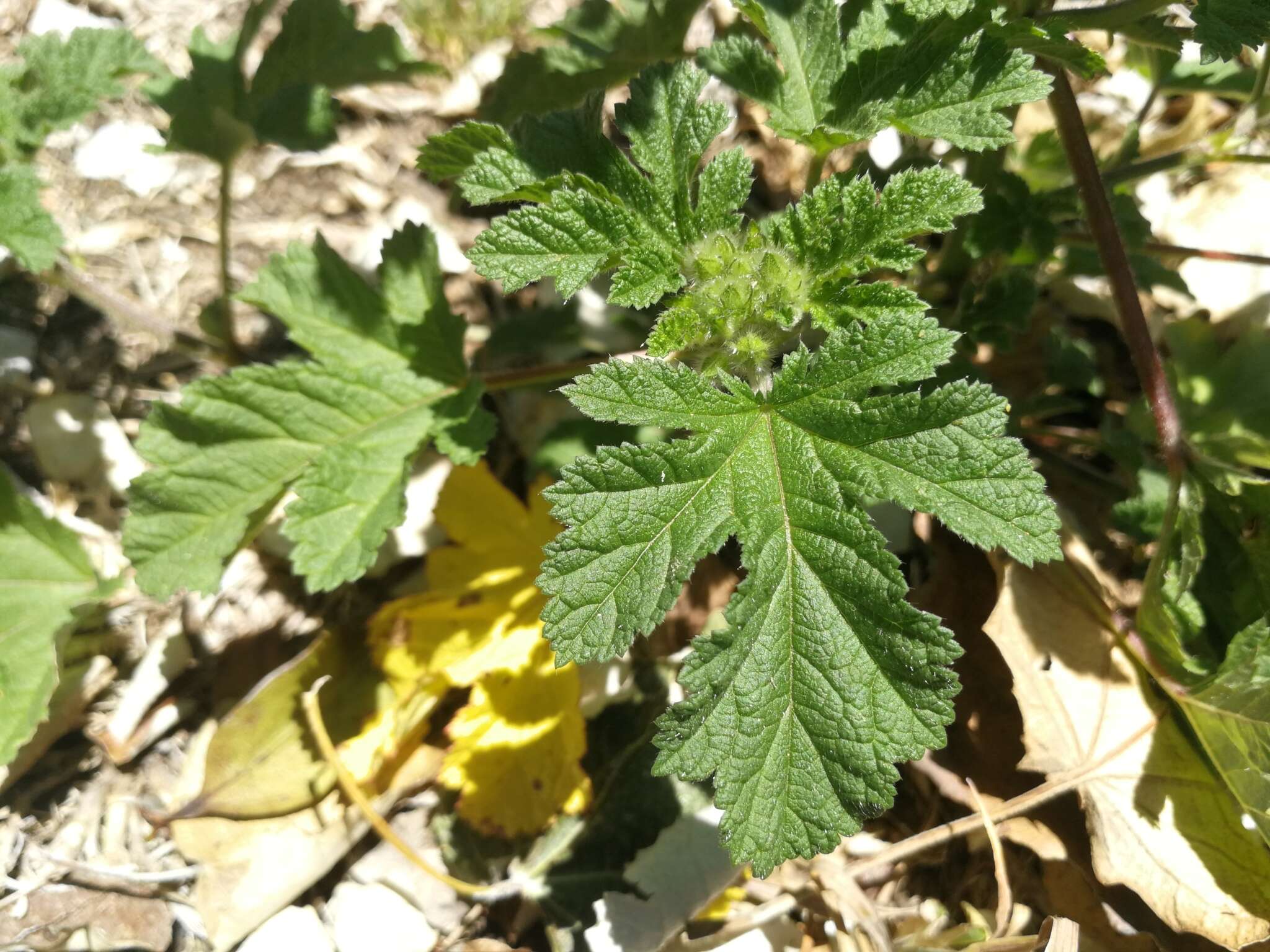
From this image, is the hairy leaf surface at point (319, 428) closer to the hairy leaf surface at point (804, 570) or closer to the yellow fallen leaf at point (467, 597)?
the yellow fallen leaf at point (467, 597)

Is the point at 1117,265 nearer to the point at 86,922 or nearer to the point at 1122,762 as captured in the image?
the point at 1122,762

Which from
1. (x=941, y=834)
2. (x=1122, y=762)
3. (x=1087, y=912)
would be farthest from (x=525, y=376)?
(x=1087, y=912)

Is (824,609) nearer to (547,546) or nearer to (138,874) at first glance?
(547,546)

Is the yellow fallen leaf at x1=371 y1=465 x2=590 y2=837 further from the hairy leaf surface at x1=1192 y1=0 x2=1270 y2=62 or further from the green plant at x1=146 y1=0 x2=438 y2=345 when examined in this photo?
the hairy leaf surface at x1=1192 y1=0 x2=1270 y2=62

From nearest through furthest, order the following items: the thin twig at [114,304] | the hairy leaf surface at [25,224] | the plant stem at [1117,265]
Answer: the hairy leaf surface at [25,224] → the plant stem at [1117,265] → the thin twig at [114,304]

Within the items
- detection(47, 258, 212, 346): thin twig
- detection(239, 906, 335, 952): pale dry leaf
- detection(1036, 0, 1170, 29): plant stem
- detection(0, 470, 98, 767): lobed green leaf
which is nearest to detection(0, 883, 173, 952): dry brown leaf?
detection(239, 906, 335, 952): pale dry leaf

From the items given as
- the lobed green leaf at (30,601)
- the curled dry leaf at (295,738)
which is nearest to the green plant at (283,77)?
the lobed green leaf at (30,601)
